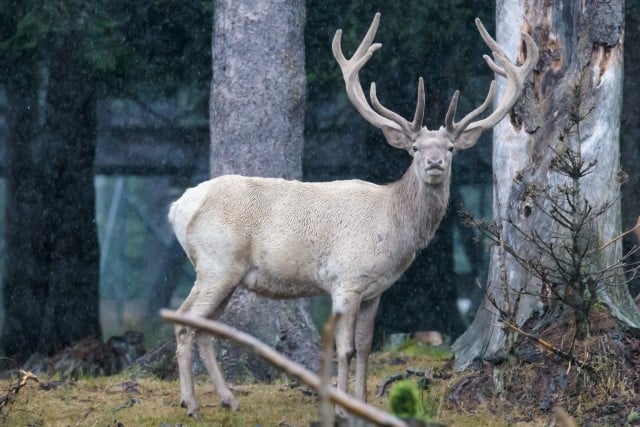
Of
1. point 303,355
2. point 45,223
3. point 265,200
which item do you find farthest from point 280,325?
point 45,223

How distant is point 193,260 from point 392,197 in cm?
139

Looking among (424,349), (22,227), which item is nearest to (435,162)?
(424,349)

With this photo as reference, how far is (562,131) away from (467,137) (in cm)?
63

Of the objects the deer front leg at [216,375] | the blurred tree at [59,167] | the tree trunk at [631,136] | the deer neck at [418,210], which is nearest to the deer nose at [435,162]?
the deer neck at [418,210]

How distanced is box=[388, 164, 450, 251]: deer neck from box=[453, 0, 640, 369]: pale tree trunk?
0.51 meters

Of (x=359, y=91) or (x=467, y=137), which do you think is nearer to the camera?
(x=467, y=137)

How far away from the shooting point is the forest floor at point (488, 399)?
21.9 ft

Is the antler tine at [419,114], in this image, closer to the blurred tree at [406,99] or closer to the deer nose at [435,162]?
the deer nose at [435,162]

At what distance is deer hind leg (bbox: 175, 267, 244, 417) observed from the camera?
23.6 feet

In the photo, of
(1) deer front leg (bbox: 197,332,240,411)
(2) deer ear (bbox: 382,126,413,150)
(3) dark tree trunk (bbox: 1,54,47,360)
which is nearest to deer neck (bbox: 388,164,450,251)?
(2) deer ear (bbox: 382,126,413,150)

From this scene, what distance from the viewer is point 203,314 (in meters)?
7.24

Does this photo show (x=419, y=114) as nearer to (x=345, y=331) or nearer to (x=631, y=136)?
(x=345, y=331)

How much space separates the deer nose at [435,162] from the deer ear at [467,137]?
33cm

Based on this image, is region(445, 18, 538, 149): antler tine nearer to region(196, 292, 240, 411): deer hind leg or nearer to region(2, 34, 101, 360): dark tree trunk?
region(196, 292, 240, 411): deer hind leg
